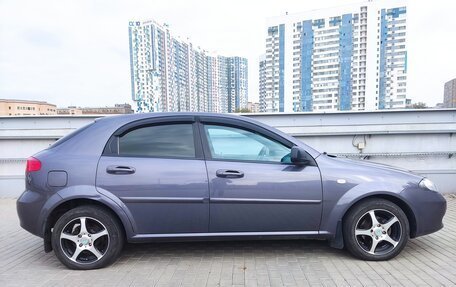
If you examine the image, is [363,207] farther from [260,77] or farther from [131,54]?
[260,77]

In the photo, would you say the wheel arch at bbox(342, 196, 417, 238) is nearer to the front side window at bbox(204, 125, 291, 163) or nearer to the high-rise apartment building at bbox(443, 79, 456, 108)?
the front side window at bbox(204, 125, 291, 163)

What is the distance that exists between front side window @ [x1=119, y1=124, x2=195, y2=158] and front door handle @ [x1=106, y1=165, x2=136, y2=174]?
164mm

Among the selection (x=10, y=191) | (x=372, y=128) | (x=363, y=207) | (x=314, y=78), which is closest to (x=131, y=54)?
(x=10, y=191)

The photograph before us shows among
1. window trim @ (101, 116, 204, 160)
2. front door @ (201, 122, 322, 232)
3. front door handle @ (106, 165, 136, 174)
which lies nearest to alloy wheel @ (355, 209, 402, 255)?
front door @ (201, 122, 322, 232)

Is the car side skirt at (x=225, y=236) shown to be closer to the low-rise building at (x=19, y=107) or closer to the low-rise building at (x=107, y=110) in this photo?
the low-rise building at (x=107, y=110)

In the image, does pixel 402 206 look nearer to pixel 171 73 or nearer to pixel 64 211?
pixel 64 211

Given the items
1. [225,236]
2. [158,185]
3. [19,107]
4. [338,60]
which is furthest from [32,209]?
[338,60]

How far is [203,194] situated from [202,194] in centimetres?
1

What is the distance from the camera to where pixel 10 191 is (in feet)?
20.7

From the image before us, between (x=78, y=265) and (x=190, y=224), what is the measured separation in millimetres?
1220

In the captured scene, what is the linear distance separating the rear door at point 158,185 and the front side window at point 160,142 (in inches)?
0.4

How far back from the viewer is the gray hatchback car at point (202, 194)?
3051 millimetres

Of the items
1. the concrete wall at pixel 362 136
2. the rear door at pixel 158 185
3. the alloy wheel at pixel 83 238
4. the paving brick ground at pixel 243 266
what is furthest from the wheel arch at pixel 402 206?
the concrete wall at pixel 362 136

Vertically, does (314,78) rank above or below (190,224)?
above
